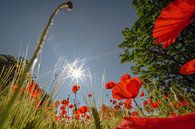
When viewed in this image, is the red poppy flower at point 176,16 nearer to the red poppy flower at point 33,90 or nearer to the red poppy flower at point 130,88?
the red poppy flower at point 33,90

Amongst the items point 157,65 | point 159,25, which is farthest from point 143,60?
point 159,25

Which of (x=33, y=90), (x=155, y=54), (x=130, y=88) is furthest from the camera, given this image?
(x=155, y=54)

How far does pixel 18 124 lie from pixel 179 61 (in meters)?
10.0

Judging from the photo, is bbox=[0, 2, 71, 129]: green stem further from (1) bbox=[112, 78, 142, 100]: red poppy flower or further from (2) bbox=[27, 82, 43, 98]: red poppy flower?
(1) bbox=[112, 78, 142, 100]: red poppy flower

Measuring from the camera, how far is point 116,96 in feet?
7.12

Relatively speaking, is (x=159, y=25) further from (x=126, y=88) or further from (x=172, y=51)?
(x=172, y=51)

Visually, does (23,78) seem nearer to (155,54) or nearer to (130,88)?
(130,88)

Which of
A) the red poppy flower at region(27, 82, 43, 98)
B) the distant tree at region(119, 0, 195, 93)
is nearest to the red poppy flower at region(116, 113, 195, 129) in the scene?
the red poppy flower at region(27, 82, 43, 98)

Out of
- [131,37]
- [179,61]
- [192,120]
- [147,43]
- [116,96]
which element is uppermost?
[131,37]

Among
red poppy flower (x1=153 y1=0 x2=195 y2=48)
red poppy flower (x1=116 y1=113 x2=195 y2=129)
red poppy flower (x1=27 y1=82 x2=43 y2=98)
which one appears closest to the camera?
red poppy flower (x1=116 y1=113 x2=195 y2=129)

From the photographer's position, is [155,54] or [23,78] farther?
[155,54]

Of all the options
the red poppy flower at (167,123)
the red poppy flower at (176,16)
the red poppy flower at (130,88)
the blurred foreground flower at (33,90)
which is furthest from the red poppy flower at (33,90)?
the red poppy flower at (167,123)

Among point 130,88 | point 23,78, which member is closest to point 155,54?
point 130,88

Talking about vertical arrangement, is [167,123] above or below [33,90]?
below
